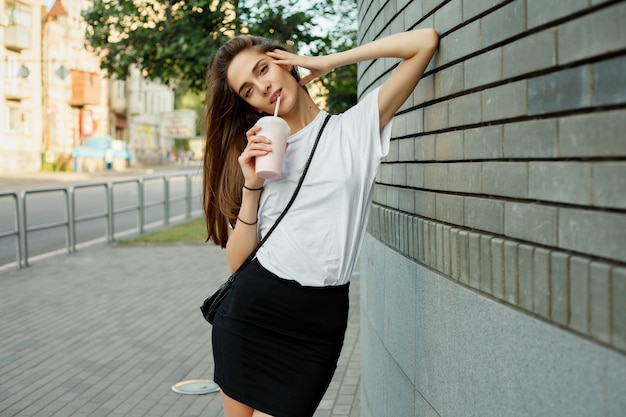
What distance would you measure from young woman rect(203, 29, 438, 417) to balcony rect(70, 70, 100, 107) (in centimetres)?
5296

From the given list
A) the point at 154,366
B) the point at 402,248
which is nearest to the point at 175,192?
the point at 154,366

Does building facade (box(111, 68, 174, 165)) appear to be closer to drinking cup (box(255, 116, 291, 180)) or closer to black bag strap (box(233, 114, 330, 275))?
black bag strap (box(233, 114, 330, 275))

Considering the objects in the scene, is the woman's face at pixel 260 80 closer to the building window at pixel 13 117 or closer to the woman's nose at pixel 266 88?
the woman's nose at pixel 266 88

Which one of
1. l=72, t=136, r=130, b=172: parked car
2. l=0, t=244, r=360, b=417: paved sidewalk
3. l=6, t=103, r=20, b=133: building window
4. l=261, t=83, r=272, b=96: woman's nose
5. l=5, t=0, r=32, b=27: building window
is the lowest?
l=0, t=244, r=360, b=417: paved sidewalk

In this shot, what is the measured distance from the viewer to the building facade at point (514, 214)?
155 centimetres

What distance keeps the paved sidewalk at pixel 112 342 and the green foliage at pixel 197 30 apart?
3.81 metres

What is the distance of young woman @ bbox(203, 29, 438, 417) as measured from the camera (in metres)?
2.67

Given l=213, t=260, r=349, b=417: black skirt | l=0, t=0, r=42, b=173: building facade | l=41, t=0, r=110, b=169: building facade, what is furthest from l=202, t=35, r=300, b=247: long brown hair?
l=41, t=0, r=110, b=169: building facade

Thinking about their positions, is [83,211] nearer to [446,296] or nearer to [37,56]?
[446,296]

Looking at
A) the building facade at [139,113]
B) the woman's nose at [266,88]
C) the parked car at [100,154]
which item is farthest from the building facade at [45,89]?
the woman's nose at [266,88]

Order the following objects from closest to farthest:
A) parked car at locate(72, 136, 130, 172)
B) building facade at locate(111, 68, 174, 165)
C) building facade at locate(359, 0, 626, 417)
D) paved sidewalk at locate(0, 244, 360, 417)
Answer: building facade at locate(359, 0, 626, 417), paved sidewalk at locate(0, 244, 360, 417), parked car at locate(72, 136, 130, 172), building facade at locate(111, 68, 174, 165)

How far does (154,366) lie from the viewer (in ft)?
21.2

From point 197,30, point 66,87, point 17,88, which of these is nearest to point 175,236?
point 197,30

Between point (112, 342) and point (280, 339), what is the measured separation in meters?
4.86
